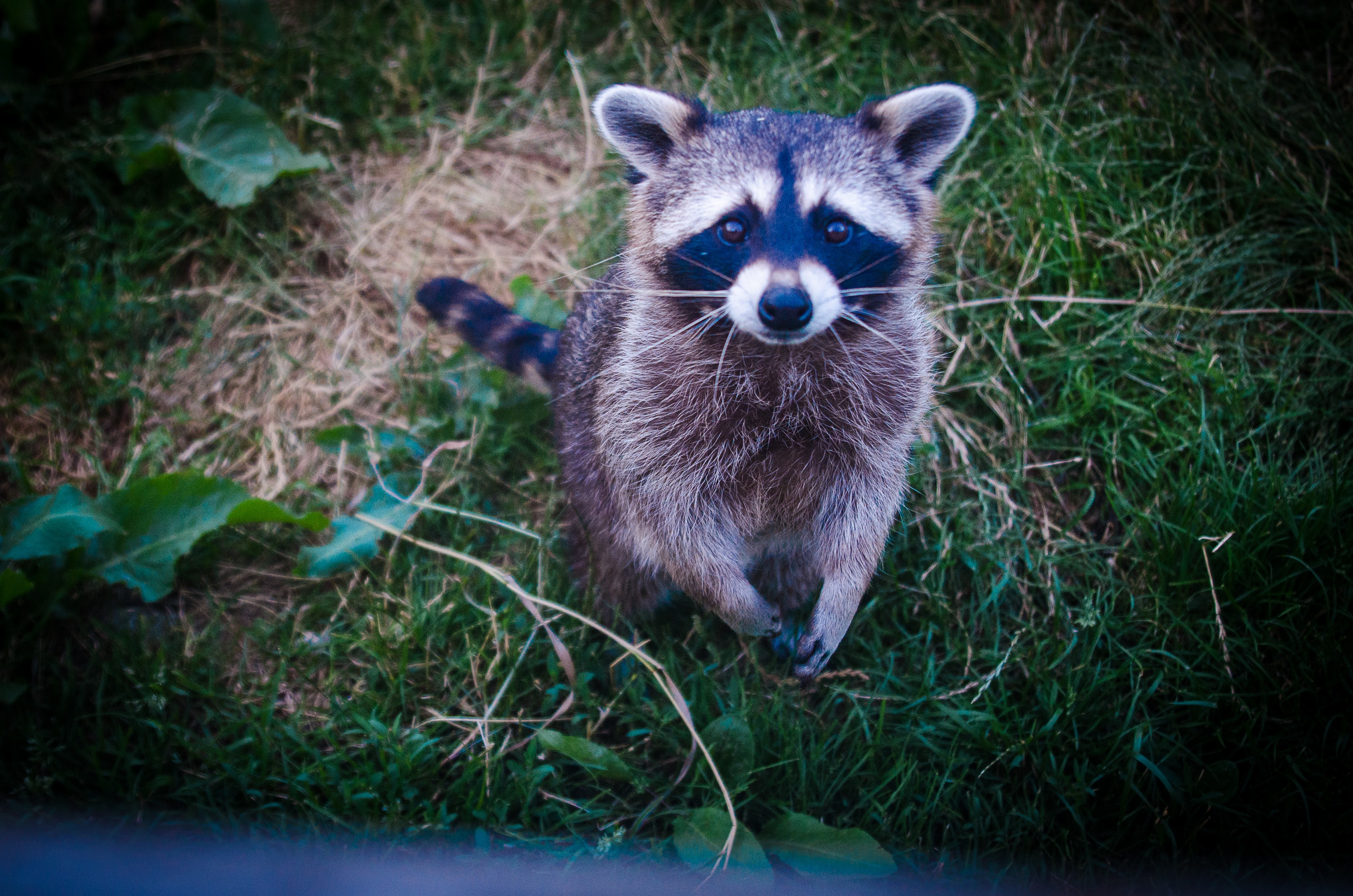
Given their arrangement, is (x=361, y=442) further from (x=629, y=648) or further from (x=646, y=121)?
(x=646, y=121)

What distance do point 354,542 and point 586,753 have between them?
3.80 feet

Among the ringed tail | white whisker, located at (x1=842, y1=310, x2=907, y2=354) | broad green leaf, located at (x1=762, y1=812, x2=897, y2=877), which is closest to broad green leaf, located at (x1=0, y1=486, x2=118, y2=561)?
the ringed tail

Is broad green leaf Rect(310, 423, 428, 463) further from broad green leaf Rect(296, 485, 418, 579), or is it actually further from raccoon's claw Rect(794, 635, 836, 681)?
raccoon's claw Rect(794, 635, 836, 681)

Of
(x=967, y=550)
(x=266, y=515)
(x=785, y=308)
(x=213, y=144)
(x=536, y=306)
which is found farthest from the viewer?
(x=213, y=144)

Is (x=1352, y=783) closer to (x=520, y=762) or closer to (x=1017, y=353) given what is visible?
(x=1017, y=353)

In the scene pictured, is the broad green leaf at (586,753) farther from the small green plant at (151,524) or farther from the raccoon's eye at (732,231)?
the raccoon's eye at (732,231)

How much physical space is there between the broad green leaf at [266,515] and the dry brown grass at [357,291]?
43cm

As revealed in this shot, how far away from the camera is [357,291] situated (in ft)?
12.0

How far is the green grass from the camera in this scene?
2.45 meters

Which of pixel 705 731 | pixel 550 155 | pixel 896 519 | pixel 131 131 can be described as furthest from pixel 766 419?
pixel 131 131

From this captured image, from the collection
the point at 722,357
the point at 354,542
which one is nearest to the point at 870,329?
the point at 722,357

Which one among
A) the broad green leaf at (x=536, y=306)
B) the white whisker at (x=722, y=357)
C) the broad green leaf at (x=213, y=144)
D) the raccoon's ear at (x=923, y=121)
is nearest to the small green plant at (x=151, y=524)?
the broad green leaf at (x=536, y=306)

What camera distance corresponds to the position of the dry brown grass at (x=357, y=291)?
11.1 feet

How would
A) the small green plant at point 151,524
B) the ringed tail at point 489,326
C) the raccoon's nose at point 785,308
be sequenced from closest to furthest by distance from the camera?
1. the raccoon's nose at point 785,308
2. the small green plant at point 151,524
3. the ringed tail at point 489,326
